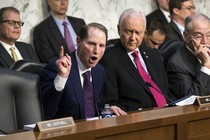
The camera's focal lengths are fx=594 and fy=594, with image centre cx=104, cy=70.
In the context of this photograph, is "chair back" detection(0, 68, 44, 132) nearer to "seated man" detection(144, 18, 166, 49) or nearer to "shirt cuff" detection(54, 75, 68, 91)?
"shirt cuff" detection(54, 75, 68, 91)

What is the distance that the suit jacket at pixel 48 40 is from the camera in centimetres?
564

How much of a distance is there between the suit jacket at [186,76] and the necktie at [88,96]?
2.65 ft

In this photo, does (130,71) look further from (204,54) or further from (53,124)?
(53,124)

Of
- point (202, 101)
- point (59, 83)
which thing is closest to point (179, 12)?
point (59, 83)

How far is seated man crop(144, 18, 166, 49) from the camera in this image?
225 inches

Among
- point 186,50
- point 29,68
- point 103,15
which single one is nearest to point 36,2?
point 103,15

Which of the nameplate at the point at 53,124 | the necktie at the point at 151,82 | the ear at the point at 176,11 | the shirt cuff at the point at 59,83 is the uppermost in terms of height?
the ear at the point at 176,11

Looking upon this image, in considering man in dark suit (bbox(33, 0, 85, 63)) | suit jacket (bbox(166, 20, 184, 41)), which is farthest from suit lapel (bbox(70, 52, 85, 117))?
suit jacket (bbox(166, 20, 184, 41))

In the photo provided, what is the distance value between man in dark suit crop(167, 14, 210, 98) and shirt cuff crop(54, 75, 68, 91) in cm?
111

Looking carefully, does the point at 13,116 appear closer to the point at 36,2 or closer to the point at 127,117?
the point at 127,117

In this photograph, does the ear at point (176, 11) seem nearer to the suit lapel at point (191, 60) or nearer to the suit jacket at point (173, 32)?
the suit jacket at point (173, 32)

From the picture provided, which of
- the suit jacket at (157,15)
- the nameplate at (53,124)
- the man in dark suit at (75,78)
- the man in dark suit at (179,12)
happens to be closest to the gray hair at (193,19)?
the man in dark suit at (75,78)

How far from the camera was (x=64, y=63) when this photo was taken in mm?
3342

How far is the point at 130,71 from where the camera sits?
13.0 ft
